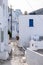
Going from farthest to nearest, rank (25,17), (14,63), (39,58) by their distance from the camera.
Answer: (25,17) → (14,63) → (39,58)

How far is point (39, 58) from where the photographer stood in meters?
13.8

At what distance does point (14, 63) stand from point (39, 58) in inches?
114

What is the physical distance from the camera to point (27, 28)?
28109 mm

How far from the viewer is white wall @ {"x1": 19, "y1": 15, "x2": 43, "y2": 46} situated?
1099 inches

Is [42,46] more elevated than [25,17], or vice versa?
[25,17]

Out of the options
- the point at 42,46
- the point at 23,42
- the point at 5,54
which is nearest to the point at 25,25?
the point at 23,42

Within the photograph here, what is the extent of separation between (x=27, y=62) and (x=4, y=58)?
1888mm

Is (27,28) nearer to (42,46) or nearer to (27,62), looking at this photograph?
(42,46)

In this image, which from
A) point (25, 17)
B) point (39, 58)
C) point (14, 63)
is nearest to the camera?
point (39, 58)

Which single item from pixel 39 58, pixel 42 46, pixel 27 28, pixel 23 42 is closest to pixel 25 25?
pixel 27 28

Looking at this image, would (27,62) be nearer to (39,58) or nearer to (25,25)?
(39,58)

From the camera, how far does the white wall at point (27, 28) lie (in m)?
27.9

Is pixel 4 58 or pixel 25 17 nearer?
pixel 4 58

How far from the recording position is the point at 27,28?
28.1 meters
